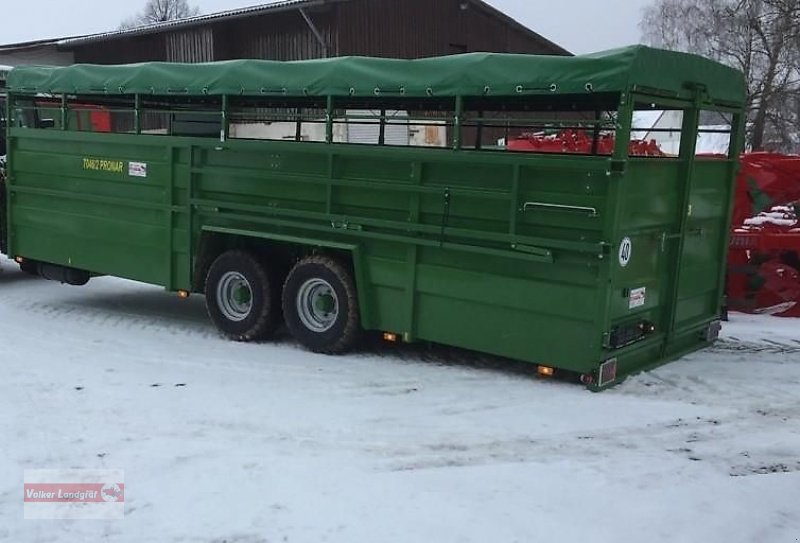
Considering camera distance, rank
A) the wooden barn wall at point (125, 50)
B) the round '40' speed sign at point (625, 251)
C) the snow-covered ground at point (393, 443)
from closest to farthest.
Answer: the snow-covered ground at point (393, 443) < the round '40' speed sign at point (625, 251) < the wooden barn wall at point (125, 50)

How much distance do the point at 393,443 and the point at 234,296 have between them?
3326 millimetres

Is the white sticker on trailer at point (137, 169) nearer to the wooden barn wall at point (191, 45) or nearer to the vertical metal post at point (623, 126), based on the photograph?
the vertical metal post at point (623, 126)

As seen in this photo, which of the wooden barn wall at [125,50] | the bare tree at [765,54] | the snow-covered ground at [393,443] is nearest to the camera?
the snow-covered ground at [393,443]

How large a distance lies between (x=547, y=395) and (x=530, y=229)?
4.13 feet

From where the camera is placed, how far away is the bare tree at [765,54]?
35562mm

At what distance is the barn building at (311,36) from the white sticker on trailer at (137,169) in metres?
15.1

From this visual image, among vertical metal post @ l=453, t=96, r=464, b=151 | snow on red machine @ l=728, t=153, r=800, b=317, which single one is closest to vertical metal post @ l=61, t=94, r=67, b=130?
vertical metal post @ l=453, t=96, r=464, b=151

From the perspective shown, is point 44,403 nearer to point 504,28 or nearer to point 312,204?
point 312,204

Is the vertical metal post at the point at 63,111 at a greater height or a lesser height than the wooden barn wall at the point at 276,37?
lesser

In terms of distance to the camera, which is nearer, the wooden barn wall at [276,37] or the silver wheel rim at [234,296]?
the silver wheel rim at [234,296]

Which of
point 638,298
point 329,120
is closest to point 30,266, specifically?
point 329,120

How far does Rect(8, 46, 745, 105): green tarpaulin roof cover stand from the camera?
5.91m

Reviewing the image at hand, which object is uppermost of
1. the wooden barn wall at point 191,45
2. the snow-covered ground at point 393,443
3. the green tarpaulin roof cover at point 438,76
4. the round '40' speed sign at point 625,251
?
the wooden barn wall at point 191,45

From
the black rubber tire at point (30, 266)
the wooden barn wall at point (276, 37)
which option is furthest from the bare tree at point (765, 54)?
the black rubber tire at point (30, 266)
